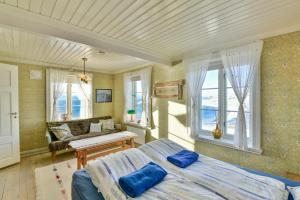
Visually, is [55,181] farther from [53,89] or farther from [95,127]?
[53,89]

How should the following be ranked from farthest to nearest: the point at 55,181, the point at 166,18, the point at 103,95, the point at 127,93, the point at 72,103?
the point at 103,95
the point at 127,93
the point at 72,103
the point at 55,181
the point at 166,18

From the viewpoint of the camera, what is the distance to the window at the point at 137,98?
478 centimetres

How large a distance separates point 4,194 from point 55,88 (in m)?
2.68

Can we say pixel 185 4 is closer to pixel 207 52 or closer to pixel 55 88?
pixel 207 52

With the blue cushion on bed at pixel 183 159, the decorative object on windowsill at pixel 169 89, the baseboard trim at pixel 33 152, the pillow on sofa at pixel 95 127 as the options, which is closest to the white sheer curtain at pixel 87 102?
the pillow on sofa at pixel 95 127

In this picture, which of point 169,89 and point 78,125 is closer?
point 169,89

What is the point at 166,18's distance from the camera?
1941mm

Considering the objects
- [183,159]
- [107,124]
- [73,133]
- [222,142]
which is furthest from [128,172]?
[107,124]

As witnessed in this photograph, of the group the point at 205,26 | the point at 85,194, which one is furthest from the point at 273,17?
the point at 85,194

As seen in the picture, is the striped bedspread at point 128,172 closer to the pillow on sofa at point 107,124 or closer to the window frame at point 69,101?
the pillow on sofa at point 107,124

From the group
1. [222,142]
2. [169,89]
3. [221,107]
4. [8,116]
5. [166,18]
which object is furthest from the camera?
[169,89]

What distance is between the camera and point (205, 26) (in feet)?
7.08

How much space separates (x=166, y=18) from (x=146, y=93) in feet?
8.41

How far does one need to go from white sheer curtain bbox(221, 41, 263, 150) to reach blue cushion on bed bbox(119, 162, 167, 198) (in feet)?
5.22
